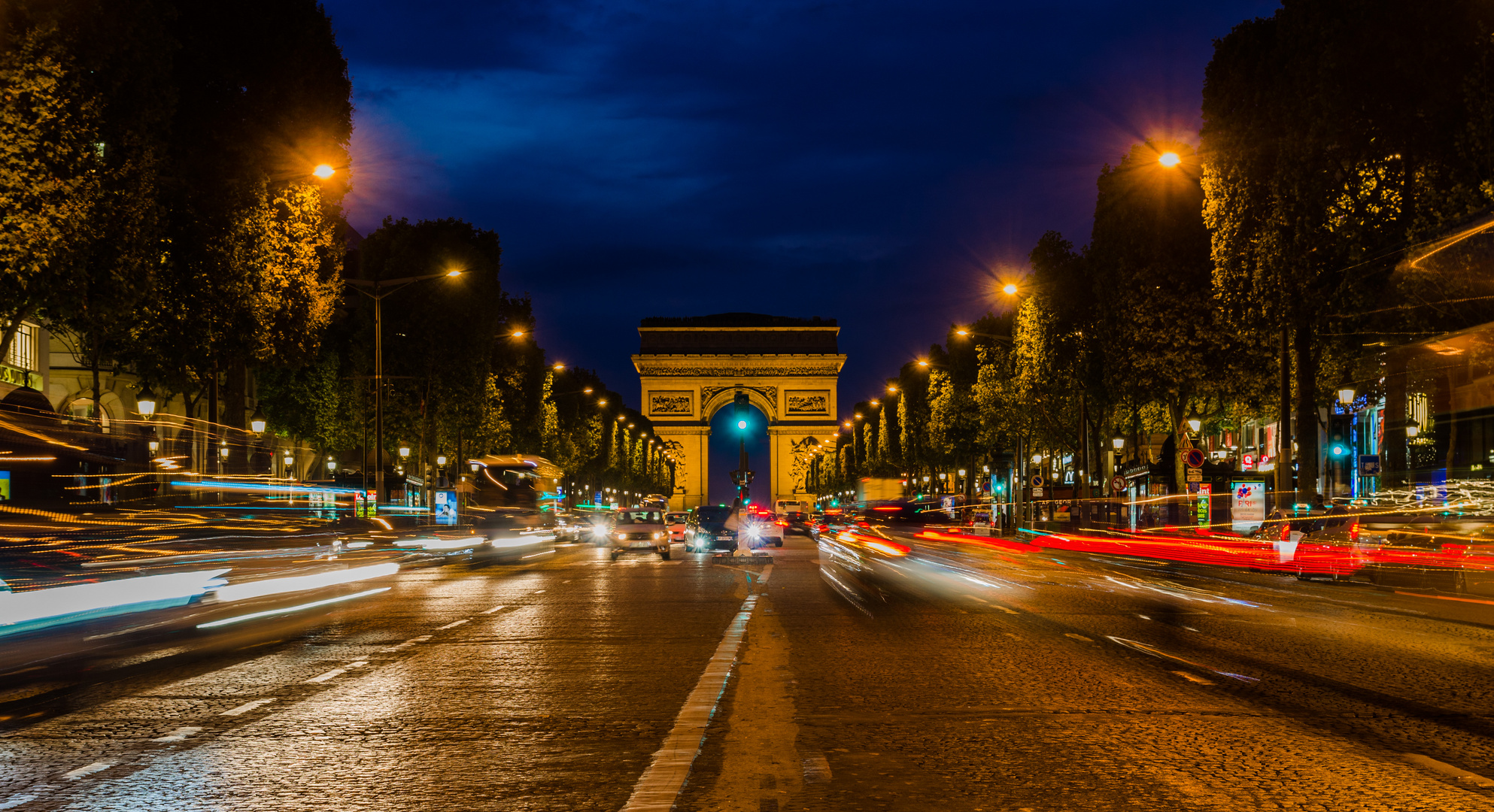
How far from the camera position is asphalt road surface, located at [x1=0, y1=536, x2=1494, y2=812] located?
5875mm

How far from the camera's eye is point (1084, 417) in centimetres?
5153

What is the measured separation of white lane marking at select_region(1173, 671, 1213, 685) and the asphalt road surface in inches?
1.6

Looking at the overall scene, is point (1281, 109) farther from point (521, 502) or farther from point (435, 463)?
point (435, 463)

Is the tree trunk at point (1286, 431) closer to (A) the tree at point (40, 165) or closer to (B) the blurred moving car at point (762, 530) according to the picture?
(B) the blurred moving car at point (762, 530)

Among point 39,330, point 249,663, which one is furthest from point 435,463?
point 249,663

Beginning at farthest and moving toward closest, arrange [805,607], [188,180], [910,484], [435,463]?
[910,484], [435,463], [188,180], [805,607]

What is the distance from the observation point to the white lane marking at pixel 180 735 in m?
7.23

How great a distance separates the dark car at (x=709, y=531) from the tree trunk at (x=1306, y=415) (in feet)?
45.9

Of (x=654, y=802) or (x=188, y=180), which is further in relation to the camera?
(x=188, y=180)

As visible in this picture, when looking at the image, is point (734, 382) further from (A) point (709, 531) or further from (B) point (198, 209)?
(B) point (198, 209)

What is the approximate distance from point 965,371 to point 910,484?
99.5 ft

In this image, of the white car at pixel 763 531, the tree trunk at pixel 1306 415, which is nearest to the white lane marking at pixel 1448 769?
the tree trunk at pixel 1306 415

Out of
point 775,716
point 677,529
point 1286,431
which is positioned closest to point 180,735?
point 775,716

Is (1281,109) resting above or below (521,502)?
above
